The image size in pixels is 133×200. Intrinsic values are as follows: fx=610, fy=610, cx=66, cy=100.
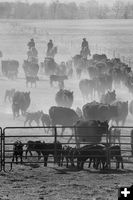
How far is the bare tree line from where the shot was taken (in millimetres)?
140750

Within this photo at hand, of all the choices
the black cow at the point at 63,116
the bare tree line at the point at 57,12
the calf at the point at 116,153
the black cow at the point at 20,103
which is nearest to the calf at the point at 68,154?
the calf at the point at 116,153

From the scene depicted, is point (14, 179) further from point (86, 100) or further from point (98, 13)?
point (98, 13)

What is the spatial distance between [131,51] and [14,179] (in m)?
59.5

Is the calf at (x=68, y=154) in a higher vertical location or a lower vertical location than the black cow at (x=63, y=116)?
lower

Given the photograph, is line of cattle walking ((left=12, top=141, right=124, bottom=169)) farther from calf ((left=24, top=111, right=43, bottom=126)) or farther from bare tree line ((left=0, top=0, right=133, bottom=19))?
bare tree line ((left=0, top=0, right=133, bottom=19))

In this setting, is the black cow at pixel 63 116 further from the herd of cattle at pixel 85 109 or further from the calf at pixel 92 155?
the calf at pixel 92 155

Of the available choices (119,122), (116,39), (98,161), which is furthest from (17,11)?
(98,161)

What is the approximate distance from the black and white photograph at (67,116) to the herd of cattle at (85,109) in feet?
0.11

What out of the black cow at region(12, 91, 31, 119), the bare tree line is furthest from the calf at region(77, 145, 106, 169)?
the bare tree line

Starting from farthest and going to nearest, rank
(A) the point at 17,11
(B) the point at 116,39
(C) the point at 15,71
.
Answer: (A) the point at 17,11
(B) the point at 116,39
(C) the point at 15,71

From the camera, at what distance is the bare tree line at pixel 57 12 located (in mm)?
140750

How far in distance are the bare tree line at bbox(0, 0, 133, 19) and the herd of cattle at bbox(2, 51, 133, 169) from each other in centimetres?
7912

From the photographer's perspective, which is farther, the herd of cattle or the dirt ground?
the herd of cattle

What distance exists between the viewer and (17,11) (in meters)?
146
